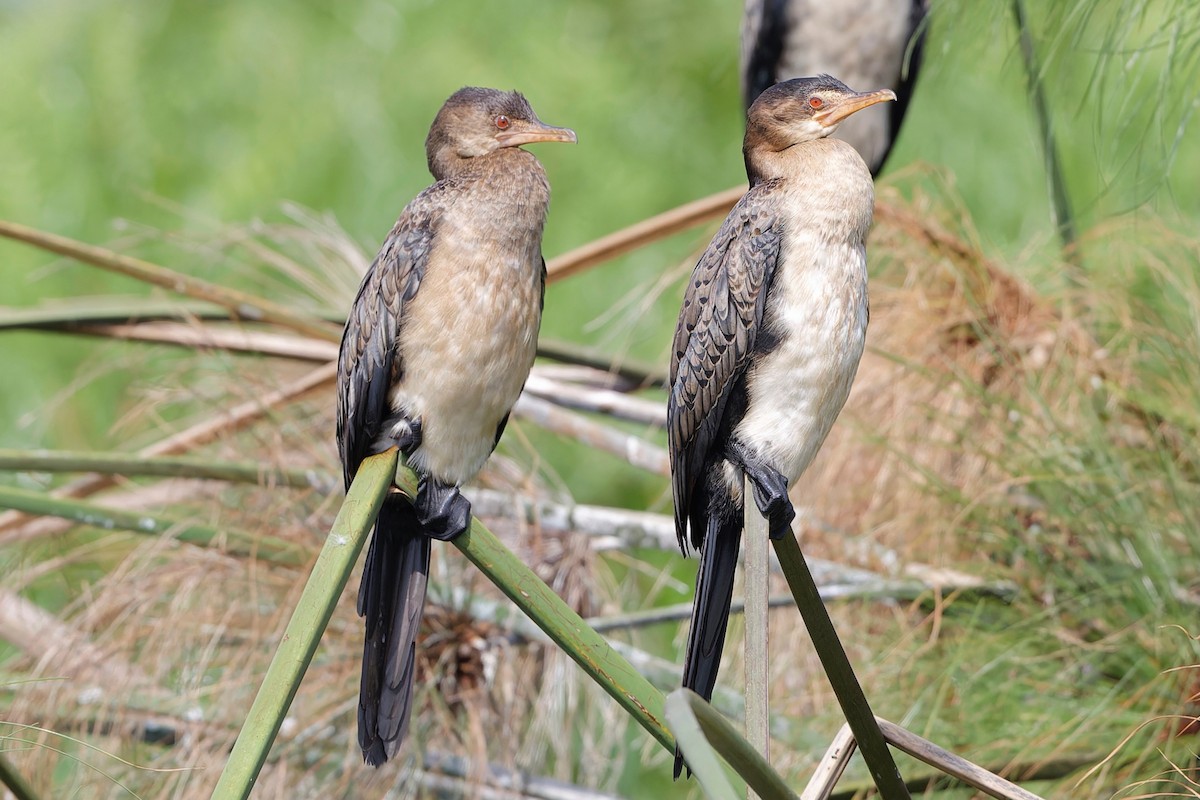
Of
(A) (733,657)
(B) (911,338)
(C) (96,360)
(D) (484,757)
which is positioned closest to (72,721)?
(D) (484,757)

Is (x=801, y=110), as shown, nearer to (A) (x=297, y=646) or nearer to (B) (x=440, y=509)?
(B) (x=440, y=509)

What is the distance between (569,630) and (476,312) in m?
0.50

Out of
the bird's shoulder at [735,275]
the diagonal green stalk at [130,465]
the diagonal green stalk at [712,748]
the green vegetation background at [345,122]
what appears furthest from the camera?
the green vegetation background at [345,122]

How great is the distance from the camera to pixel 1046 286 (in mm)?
2869

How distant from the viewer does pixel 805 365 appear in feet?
5.41

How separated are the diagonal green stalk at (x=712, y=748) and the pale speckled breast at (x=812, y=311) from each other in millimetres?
557

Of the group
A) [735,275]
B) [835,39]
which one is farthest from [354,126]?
[735,275]

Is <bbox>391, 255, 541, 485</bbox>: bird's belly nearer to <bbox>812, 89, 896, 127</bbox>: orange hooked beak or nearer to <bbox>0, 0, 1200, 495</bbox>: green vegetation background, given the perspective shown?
<bbox>812, 89, 896, 127</bbox>: orange hooked beak

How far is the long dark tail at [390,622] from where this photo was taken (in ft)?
5.08

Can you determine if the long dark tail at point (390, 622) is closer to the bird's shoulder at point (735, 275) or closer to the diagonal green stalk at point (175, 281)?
the bird's shoulder at point (735, 275)

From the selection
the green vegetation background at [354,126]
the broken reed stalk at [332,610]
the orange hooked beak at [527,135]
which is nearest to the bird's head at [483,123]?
the orange hooked beak at [527,135]

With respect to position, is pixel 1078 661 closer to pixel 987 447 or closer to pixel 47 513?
pixel 987 447

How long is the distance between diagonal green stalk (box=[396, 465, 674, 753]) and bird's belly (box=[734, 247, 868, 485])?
0.46 metres

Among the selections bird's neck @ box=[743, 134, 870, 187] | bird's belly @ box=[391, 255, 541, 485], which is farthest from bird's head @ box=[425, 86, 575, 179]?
bird's neck @ box=[743, 134, 870, 187]
